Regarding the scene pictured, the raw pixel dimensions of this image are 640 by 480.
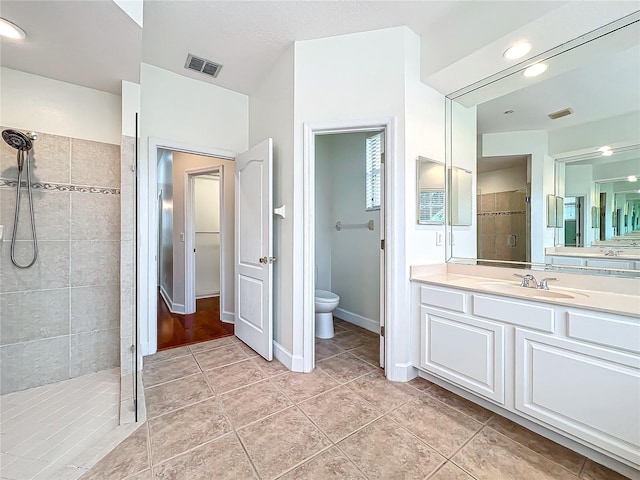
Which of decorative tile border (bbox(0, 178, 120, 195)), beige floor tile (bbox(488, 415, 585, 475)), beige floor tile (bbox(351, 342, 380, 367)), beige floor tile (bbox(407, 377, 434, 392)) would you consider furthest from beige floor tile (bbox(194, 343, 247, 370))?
beige floor tile (bbox(488, 415, 585, 475))

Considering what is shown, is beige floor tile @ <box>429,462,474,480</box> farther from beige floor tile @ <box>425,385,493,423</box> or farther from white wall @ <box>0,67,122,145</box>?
white wall @ <box>0,67,122,145</box>

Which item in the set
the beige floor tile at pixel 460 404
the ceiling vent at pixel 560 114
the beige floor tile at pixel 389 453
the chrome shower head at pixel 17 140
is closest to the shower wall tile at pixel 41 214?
the chrome shower head at pixel 17 140

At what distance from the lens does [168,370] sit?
232cm

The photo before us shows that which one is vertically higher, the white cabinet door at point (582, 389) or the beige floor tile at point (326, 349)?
the white cabinet door at point (582, 389)

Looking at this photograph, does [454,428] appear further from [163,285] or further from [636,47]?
[163,285]

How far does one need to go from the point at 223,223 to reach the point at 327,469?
285 cm

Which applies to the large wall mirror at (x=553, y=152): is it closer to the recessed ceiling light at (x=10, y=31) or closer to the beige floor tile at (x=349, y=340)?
the beige floor tile at (x=349, y=340)

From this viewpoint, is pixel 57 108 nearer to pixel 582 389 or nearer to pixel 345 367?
pixel 345 367

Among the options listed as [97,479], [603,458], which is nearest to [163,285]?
[97,479]

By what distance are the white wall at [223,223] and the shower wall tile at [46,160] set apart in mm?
1523

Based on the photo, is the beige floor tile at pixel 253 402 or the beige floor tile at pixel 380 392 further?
the beige floor tile at pixel 380 392

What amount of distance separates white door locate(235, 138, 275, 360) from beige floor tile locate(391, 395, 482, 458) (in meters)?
1.22

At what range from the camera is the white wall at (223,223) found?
3.48m

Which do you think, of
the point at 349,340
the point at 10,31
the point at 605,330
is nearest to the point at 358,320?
the point at 349,340
